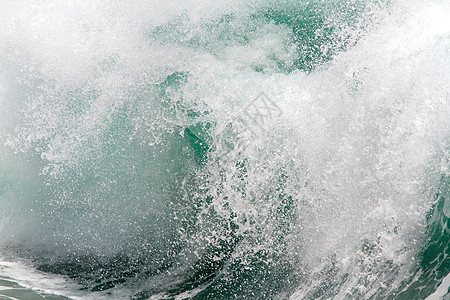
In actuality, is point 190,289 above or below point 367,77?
below

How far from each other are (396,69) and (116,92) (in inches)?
79.8

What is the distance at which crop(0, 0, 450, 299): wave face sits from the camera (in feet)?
7.30

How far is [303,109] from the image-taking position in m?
2.25

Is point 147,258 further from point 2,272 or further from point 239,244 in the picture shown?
point 2,272

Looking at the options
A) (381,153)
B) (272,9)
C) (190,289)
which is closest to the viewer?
(381,153)

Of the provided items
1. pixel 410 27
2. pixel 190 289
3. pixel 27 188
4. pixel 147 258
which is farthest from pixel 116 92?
pixel 410 27

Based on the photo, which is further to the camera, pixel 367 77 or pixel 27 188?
pixel 27 188

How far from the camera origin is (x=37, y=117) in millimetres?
2324

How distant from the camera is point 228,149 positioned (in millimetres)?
2230

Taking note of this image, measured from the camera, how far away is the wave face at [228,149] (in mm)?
2227

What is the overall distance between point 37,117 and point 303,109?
1.95 meters

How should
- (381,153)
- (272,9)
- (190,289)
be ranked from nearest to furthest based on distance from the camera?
(381,153), (190,289), (272,9)

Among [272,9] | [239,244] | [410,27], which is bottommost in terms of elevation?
[239,244]

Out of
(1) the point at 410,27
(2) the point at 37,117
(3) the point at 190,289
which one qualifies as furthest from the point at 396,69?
(2) the point at 37,117
